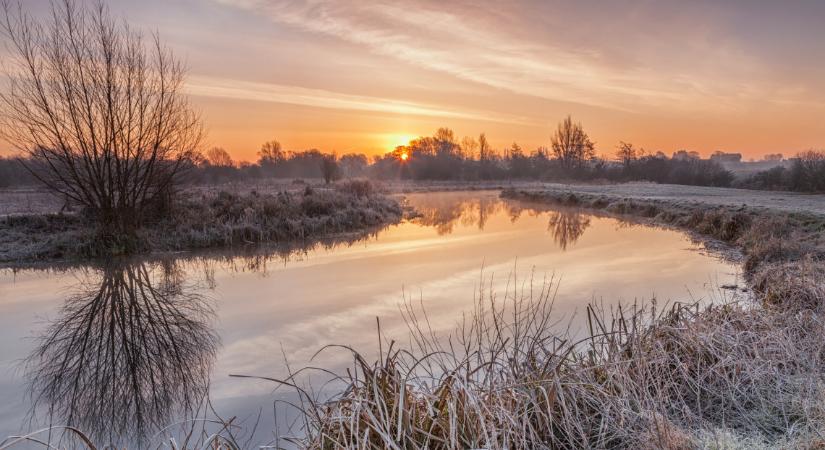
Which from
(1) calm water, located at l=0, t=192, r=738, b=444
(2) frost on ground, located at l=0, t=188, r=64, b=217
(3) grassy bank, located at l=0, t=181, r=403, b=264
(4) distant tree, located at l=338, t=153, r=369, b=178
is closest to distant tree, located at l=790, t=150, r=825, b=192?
(1) calm water, located at l=0, t=192, r=738, b=444

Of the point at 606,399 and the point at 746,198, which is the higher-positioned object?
the point at 746,198

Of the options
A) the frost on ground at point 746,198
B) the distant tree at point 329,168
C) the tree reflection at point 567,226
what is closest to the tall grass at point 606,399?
the tree reflection at point 567,226

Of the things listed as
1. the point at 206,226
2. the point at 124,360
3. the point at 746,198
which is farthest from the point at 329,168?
the point at 124,360

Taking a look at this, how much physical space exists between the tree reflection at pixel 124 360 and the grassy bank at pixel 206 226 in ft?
10.3

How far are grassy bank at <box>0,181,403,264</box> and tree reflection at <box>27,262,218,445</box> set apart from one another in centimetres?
314

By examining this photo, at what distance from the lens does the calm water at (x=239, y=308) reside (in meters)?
3.82

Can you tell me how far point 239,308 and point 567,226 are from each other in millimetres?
11899

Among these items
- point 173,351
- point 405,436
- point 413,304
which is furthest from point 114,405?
point 413,304

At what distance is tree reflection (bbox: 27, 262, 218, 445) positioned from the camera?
3.59m

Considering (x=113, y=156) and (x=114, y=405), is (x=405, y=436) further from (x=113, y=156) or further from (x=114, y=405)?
(x=113, y=156)

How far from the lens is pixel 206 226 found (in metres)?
11.3

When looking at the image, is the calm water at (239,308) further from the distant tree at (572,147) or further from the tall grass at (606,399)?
the distant tree at (572,147)

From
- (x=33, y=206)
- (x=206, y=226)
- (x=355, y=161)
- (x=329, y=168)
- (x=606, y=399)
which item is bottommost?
(x=606, y=399)

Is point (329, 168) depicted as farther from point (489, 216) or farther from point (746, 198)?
point (746, 198)
